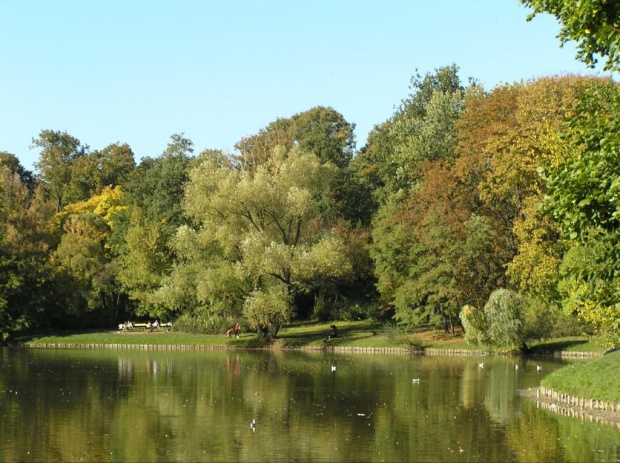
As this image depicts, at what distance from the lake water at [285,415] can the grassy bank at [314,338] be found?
30.9 feet

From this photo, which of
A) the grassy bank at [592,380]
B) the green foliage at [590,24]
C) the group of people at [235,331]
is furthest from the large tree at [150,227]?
the green foliage at [590,24]

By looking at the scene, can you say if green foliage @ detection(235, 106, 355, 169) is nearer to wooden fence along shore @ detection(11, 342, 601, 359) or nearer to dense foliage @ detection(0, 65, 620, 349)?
→ dense foliage @ detection(0, 65, 620, 349)

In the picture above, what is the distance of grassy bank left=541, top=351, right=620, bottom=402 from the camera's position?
3027 cm

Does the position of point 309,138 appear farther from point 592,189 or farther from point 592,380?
point 592,189

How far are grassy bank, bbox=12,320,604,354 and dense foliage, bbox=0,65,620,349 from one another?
1064 millimetres

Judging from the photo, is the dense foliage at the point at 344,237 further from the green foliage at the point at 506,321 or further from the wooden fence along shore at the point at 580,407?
the wooden fence along shore at the point at 580,407

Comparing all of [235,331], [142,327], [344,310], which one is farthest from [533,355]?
[142,327]

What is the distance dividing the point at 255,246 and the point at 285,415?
3091cm

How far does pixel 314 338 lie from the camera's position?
212 ft

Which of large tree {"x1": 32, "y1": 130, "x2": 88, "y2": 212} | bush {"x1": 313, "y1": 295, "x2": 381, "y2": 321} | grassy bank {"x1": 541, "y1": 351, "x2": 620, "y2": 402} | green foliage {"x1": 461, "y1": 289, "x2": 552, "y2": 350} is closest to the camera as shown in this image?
grassy bank {"x1": 541, "y1": 351, "x2": 620, "y2": 402}

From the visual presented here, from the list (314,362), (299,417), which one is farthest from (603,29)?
(314,362)

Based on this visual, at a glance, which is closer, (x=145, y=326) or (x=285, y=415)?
(x=285, y=415)

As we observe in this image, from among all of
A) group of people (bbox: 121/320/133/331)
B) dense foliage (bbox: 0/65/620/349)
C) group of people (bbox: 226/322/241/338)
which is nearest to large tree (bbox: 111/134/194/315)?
dense foliage (bbox: 0/65/620/349)

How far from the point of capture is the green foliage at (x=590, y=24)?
19.1m
